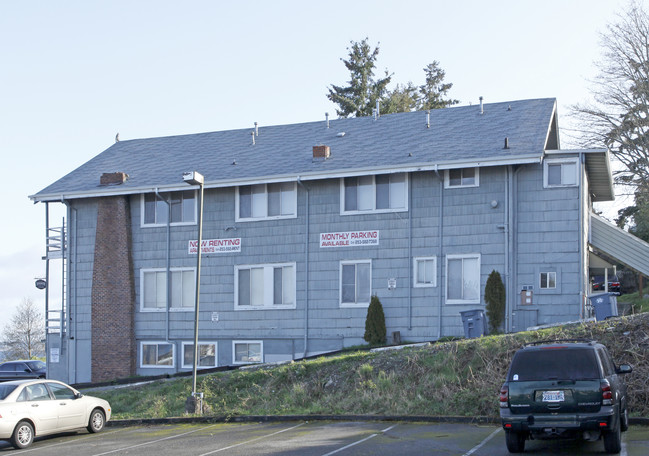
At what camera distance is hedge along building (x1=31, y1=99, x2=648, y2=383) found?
962 inches

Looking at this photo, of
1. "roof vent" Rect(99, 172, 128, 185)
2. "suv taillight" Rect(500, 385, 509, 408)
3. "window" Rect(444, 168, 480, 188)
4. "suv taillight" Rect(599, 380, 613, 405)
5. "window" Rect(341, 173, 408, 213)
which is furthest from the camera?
"roof vent" Rect(99, 172, 128, 185)

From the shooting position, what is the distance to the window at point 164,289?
28.6m

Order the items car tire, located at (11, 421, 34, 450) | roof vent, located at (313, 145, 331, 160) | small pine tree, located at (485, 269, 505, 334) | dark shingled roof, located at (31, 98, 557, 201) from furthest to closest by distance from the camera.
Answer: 1. roof vent, located at (313, 145, 331, 160)
2. dark shingled roof, located at (31, 98, 557, 201)
3. small pine tree, located at (485, 269, 505, 334)
4. car tire, located at (11, 421, 34, 450)

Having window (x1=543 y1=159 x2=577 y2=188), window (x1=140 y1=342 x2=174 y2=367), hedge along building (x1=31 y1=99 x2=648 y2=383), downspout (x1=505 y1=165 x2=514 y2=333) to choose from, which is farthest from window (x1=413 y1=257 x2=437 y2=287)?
window (x1=140 y1=342 x2=174 y2=367)

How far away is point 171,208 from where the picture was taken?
2925 cm

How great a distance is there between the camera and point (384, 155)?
26938 millimetres

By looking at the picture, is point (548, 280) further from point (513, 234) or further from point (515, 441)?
point (515, 441)

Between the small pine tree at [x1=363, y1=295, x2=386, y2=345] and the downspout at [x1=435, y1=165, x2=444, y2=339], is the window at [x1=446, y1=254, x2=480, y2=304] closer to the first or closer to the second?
the downspout at [x1=435, y1=165, x2=444, y2=339]

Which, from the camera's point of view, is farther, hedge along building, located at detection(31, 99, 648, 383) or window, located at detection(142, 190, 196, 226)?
window, located at detection(142, 190, 196, 226)

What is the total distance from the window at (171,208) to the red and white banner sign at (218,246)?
92cm

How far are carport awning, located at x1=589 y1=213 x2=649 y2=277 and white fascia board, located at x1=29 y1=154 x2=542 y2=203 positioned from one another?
403 centimetres

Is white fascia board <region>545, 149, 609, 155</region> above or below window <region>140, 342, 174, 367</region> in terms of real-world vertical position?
above

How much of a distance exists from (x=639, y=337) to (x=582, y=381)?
607cm

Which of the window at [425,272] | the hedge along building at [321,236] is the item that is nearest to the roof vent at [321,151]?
the hedge along building at [321,236]
